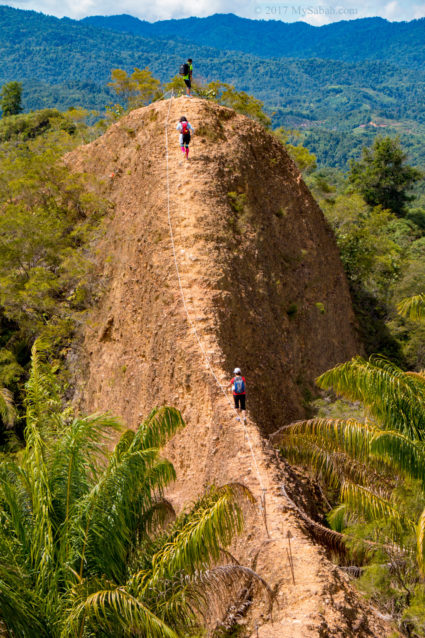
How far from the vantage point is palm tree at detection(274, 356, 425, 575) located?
7770 millimetres

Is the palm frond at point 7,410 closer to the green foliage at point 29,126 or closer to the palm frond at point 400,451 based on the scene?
the palm frond at point 400,451

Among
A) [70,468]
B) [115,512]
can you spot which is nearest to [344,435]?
[115,512]

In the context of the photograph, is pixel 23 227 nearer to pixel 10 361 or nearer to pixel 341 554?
pixel 10 361

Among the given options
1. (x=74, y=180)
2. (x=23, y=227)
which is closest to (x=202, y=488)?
(x=23, y=227)

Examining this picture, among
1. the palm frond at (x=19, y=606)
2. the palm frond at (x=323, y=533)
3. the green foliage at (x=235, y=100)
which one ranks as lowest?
the palm frond at (x=323, y=533)

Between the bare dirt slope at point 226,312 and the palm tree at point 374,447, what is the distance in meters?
0.91

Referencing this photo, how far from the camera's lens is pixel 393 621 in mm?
7570

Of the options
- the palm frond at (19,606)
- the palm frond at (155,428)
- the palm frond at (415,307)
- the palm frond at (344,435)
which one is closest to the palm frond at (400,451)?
the palm frond at (344,435)

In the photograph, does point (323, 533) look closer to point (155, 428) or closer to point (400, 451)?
point (400, 451)

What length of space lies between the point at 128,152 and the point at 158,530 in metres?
15.1

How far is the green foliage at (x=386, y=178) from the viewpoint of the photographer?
144 ft

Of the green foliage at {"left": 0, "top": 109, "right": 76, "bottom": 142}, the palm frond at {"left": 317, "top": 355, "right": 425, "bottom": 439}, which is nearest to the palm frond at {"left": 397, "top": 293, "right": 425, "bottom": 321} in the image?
the palm frond at {"left": 317, "top": 355, "right": 425, "bottom": 439}

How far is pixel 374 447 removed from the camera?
766cm

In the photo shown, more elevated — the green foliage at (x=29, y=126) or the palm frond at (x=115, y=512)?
the green foliage at (x=29, y=126)
